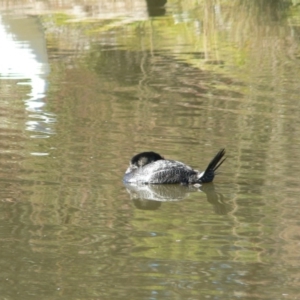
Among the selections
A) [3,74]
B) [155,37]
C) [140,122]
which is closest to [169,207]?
[140,122]

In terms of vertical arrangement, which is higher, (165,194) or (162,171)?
(162,171)

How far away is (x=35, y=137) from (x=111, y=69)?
4.35 meters

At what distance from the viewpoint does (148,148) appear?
10.3 meters

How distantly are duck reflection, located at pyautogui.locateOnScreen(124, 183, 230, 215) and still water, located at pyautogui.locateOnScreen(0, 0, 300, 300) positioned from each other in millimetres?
22

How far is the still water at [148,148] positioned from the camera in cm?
689

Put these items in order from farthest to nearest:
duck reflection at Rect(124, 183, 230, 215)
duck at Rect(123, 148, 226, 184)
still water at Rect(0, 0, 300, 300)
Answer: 1. duck at Rect(123, 148, 226, 184)
2. duck reflection at Rect(124, 183, 230, 215)
3. still water at Rect(0, 0, 300, 300)

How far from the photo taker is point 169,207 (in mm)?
8570

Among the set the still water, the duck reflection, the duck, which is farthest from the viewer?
the duck

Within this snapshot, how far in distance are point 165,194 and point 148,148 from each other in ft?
4.30

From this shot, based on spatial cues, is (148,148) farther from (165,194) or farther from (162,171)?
(165,194)

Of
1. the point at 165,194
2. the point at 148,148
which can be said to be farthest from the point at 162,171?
the point at 148,148

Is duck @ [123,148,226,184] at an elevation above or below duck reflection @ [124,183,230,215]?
above

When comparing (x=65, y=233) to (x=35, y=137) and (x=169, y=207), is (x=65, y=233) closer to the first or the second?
(x=169, y=207)

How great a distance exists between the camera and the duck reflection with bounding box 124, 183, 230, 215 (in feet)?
28.3
